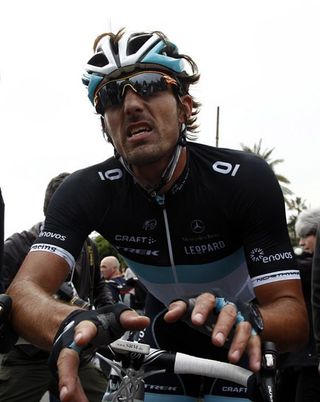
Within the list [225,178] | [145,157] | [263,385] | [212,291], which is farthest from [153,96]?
[263,385]

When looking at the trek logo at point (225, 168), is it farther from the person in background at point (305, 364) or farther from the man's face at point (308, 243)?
the man's face at point (308, 243)

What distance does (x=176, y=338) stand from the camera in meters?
3.73

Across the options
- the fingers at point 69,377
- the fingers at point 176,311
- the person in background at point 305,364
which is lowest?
the person in background at point 305,364

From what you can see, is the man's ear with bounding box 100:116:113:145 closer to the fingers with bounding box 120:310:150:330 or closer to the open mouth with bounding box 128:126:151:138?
the open mouth with bounding box 128:126:151:138

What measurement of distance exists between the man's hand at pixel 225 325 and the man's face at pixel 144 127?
3.87 feet

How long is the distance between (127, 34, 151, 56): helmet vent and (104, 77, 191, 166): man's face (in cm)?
34

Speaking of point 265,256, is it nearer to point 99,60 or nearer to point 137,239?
point 137,239

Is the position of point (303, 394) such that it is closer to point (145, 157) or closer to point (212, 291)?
point (145, 157)

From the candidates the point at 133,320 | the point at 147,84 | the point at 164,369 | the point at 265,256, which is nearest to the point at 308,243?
the point at 265,256

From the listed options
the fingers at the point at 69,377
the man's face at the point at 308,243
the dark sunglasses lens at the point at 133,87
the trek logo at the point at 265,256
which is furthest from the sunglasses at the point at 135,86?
the man's face at the point at 308,243

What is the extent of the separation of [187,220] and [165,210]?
130 mm

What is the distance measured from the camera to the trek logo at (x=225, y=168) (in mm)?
3341

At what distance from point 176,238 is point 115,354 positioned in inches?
41.6

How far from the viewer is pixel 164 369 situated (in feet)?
8.10
